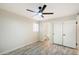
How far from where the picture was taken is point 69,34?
162cm

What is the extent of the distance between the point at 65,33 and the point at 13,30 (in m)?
1.06

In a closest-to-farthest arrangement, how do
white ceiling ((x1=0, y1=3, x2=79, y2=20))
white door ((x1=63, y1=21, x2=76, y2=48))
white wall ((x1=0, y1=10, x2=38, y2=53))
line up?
white ceiling ((x1=0, y1=3, x2=79, y2=20))
white wall ((x1=0, y1=10, x2=38, y2=53))
white door ((x1=63, y1=21, x2=76, y2=48))

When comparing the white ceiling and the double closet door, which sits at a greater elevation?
the white ceiling

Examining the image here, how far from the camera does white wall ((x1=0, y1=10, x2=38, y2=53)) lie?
1456mm

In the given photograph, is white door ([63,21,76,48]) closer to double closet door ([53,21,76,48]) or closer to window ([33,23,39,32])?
double closet door ([53,21,76,48])

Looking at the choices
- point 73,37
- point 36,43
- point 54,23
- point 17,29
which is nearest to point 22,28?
point 17,29

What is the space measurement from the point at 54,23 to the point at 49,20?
0.15 meters

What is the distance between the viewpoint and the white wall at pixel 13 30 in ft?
4.78

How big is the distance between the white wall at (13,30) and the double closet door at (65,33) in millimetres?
567

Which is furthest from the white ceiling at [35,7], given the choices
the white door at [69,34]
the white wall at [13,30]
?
the white door at [69,34]

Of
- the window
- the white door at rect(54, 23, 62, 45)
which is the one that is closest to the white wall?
the window

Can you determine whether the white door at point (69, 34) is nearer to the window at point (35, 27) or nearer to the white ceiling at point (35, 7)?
the white ceiling at point (35, 7)

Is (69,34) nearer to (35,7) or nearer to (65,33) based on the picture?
(65,33)

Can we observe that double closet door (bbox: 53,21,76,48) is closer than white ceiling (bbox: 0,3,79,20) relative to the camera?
No
